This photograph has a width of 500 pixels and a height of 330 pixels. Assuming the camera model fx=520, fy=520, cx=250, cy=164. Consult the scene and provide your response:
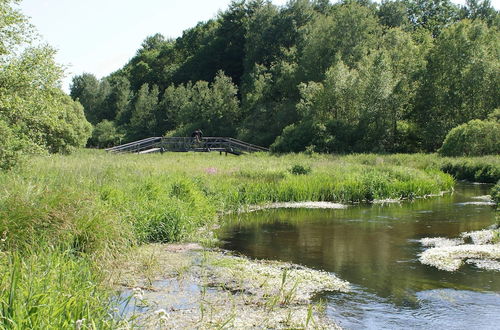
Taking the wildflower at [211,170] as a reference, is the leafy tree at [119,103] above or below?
above

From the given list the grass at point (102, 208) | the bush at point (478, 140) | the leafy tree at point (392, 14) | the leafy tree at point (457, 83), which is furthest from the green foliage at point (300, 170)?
the leafy tree at point (392, 14)

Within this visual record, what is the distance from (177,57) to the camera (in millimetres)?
109562

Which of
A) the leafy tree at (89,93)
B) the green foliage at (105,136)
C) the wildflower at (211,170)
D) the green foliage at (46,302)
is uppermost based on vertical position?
the leafy tree at (89,93)

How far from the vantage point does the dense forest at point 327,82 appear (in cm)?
4797

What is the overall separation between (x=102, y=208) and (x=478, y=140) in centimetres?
3391

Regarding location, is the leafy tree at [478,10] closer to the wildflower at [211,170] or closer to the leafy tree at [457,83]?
the leafy tree at [457,83]

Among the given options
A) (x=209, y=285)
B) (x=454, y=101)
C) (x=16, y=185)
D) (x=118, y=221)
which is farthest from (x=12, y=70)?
(x=454, y=101)

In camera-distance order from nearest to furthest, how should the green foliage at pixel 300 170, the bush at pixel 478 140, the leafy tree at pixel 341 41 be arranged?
the green foliage at pixel 300 170, the bush at pixel 478 140, the leafy tree at pixel 341 41

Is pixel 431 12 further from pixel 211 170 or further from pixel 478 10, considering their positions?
pixel 211 170

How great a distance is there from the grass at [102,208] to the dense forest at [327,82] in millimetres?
16598

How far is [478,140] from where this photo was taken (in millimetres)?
38344

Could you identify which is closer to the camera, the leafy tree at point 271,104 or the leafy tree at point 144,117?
the leafy tree at point 271,104

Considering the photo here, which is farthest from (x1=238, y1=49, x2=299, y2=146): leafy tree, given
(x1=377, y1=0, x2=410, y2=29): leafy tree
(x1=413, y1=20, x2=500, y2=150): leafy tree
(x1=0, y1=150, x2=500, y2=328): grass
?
(x1=0, y1=150, x2=500, y2=328): grass

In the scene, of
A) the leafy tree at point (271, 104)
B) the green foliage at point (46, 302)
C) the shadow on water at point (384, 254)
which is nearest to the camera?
the green foliage at point (46, 302)
